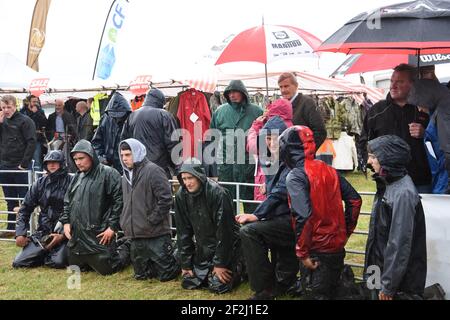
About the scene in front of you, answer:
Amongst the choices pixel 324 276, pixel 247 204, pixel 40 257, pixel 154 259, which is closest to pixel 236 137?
pixel 247 204

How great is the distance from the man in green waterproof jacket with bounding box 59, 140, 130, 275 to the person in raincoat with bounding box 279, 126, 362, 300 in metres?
2.19

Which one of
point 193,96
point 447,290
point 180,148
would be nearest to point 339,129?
point 193,96

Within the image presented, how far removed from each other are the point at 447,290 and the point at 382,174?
1.09 metres

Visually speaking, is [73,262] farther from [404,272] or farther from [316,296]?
[404,272]

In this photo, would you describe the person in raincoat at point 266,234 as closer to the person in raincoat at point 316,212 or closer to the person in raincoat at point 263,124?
the person in raincoat at point 316,212

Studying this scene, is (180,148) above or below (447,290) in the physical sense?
above

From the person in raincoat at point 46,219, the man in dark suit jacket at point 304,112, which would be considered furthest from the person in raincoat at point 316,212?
the person in raincoat at point 46,219

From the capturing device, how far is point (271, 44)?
649cm

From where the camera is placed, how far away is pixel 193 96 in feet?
26.0

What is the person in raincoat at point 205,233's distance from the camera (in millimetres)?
4730

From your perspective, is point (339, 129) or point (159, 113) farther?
point (339, 129)

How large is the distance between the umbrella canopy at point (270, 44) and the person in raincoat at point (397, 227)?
9.77 ft

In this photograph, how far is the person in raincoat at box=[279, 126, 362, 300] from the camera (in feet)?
12.7

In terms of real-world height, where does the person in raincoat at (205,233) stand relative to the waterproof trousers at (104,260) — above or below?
above
